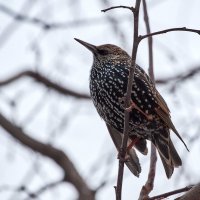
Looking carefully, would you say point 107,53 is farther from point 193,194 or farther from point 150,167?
point 193,194

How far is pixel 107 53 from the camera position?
4277 millimetres

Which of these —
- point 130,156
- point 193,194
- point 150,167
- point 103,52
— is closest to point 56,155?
point 103,52

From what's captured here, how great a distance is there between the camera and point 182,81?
16.6ft

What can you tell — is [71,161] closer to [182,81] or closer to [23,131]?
[23,131]

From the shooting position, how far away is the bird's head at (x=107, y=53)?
420 centimetres

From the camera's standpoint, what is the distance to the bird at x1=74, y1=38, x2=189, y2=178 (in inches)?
147

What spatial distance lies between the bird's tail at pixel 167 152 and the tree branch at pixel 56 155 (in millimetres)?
806

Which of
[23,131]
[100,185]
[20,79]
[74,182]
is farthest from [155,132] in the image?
[20,79]

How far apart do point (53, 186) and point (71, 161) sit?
273mm

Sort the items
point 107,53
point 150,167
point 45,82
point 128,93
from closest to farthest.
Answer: point 128,93
point 150,167
point 107,53
point 45,82

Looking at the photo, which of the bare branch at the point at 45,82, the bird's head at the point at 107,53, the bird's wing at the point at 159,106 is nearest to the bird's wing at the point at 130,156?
the bird's wing at the point at 159,106

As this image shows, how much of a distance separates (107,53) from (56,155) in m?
0.97

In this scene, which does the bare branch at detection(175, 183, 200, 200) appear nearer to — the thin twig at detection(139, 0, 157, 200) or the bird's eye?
the thin twig at detection(139, 0, 157, 200)

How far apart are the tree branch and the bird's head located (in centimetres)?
94
